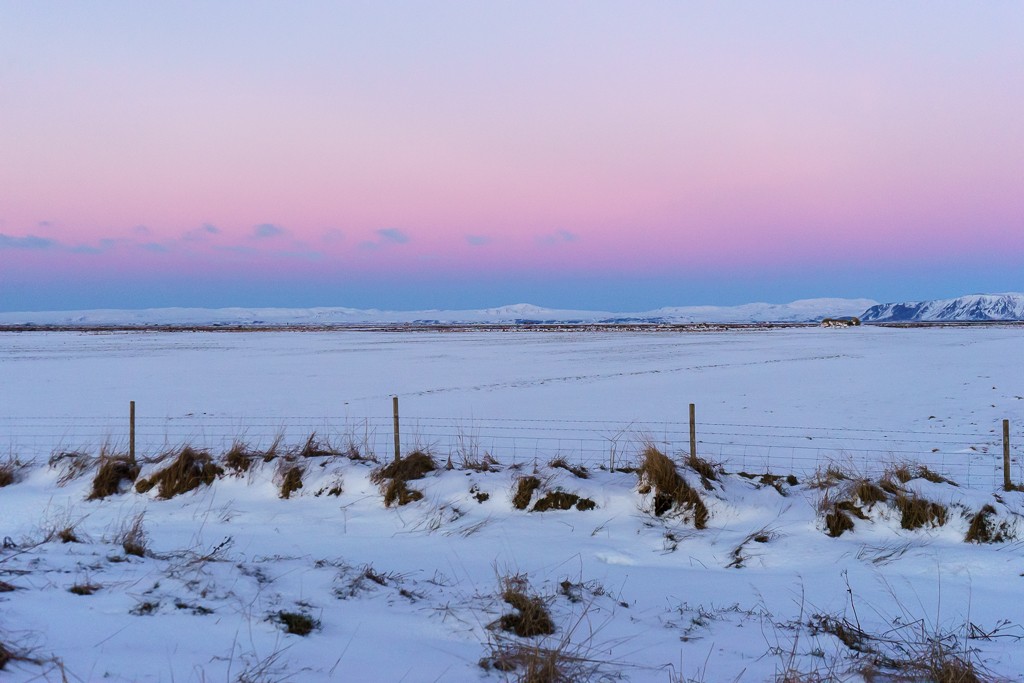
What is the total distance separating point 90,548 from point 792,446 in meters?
11.2

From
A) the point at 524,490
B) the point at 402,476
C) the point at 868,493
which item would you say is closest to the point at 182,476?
the point at 402,476

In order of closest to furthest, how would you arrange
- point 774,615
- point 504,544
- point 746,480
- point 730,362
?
point 774,615, point 504,544, point 746,480, point 730,362

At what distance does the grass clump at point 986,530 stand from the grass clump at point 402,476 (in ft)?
20.0

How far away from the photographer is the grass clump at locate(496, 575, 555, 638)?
4.87m

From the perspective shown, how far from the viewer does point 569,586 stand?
18.9 feet

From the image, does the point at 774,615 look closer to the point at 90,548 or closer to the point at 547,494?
the point at 547,494

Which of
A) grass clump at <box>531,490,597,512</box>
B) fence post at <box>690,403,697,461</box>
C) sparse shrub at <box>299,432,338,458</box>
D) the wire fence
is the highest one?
fence post at <box>690,403,697,461</box>

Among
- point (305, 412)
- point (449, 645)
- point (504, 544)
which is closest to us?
point (449, 645)

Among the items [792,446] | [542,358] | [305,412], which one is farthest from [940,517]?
[542,358]

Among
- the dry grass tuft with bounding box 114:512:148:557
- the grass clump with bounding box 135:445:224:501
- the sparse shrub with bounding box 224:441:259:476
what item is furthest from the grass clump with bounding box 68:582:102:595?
the sparse shrub with bounding box 224:441:259:476

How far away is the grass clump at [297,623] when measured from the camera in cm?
464

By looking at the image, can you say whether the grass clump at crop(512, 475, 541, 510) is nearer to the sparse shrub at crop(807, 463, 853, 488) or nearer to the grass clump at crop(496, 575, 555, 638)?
the grass clump at crop(496, 575, 555, 638)

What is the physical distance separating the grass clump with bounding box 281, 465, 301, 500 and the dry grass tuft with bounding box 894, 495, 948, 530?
725 cm

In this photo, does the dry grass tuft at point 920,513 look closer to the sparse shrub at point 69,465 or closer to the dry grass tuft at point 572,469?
the dry grass tuft at point 572,469
